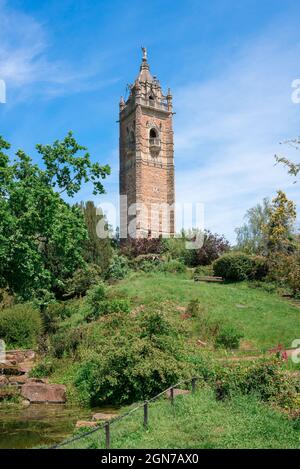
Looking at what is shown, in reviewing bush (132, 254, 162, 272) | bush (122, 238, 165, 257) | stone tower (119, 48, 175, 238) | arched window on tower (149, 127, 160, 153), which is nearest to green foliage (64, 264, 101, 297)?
bush (132, 254, 162, 272)

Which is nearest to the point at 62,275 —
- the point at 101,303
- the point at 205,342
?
the point at 101,303

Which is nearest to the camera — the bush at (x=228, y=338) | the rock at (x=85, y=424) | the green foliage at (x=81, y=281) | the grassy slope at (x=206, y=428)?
the grassy slope at (x=206, y=428)

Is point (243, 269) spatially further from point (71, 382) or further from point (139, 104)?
point (139, 104)

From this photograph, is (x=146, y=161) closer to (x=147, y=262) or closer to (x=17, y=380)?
(x=147, y=262)

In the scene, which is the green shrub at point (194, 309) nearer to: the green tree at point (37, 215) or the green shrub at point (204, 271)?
the green tree at point (37, 215)

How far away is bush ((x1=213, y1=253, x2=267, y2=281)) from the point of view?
26.8 meters

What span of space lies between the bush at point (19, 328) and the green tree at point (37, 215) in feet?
4.99

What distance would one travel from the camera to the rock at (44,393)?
1323 cm

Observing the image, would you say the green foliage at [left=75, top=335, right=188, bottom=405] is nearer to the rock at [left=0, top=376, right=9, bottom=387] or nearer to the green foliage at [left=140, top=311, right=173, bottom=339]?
the green foliage at [left=140, top=311, right=173, bottom=339]

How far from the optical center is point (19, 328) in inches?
782

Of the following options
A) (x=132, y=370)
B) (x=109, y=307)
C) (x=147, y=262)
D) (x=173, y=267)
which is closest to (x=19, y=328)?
(x=109, y=307)

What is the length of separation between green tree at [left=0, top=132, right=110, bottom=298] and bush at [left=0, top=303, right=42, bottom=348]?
1.52 m

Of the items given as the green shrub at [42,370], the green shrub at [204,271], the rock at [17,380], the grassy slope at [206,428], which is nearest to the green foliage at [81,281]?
the green shrub at [204,271]
